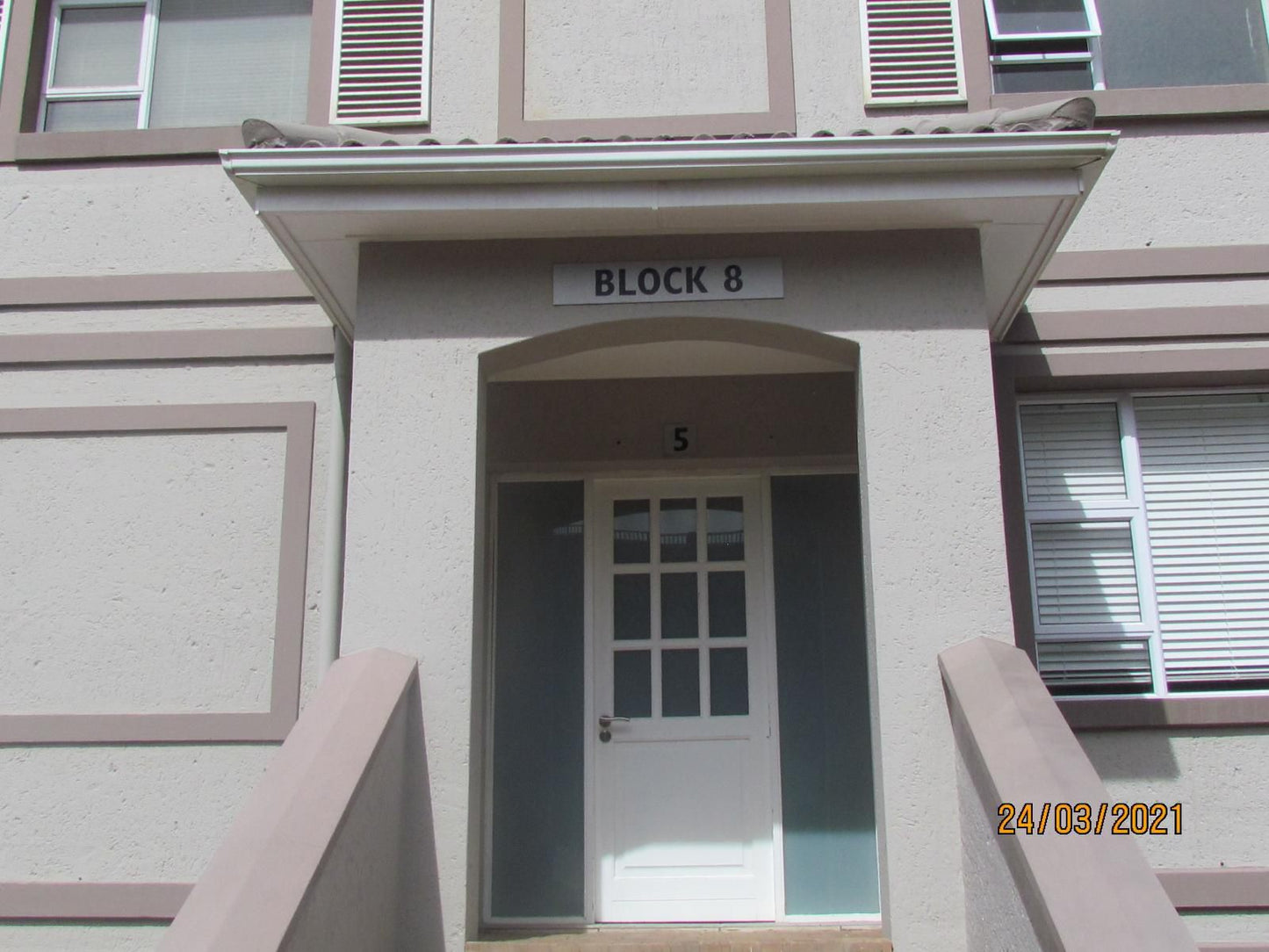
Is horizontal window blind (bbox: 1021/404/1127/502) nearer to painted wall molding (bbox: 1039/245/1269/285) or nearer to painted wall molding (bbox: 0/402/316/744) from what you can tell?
painted wall molding (bbox: 1039/245/1269/285)

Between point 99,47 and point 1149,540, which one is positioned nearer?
point 1149,540

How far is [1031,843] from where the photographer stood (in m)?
3.40

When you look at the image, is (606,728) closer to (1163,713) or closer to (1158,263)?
(1163,713)

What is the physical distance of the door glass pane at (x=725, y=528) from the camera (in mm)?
6188

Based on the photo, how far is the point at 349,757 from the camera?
3932 mm

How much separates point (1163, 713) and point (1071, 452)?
136 cm

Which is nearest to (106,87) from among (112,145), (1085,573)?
(112,145)

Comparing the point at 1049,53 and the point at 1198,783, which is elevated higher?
the point at 1049,53

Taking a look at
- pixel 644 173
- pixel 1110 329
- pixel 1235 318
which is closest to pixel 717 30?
pixel 644 173

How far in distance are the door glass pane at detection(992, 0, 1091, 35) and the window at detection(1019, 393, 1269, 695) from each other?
85.9 inches

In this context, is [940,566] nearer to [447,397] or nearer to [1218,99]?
[447,397]

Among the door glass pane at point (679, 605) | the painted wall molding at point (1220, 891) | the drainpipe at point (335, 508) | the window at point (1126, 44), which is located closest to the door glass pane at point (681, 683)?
the door glass pane at point (679, 605)

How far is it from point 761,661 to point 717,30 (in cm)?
332

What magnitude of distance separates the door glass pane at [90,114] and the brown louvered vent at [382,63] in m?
1.44
